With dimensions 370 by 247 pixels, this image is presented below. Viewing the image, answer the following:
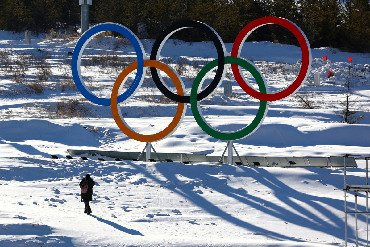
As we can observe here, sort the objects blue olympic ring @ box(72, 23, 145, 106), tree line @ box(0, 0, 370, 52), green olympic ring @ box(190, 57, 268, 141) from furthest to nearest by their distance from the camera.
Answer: tree line @ box(0, 0, 370, 52) → blue olympic ring @ box(72, 23, 145, 106) → green olympic ring @ box(190, 57, 268, 141)

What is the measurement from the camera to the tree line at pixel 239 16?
45447mm

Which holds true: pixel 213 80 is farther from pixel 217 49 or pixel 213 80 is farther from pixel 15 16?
pixel 15 16

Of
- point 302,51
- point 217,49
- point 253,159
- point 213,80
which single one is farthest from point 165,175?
point 302,51

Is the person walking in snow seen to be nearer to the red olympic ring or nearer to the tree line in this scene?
the red olympic ring

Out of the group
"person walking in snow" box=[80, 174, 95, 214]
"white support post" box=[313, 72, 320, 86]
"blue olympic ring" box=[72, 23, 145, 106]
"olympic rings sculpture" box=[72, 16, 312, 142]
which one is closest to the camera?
"person walking in snow" box=[80, 174, 95, 214]

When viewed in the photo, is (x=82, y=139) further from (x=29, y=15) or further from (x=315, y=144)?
(x=29, y=15)

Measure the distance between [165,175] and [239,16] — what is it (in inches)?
1238

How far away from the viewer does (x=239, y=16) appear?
151ft

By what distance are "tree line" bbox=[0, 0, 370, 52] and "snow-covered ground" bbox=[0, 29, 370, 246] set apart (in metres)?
12.2

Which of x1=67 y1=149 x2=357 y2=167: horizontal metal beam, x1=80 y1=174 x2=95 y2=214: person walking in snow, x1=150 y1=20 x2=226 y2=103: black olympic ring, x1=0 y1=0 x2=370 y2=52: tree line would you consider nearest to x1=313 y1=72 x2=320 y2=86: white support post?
x1=0 y1=0 x2=370 y2=52: tree line

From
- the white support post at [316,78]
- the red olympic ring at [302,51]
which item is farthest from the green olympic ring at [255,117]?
the white support post at [316,78]

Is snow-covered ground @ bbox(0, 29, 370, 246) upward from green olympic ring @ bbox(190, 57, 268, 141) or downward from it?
downward

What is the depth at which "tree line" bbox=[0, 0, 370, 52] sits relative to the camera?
149 ft

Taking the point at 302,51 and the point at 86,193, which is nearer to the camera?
the point at 86,193
